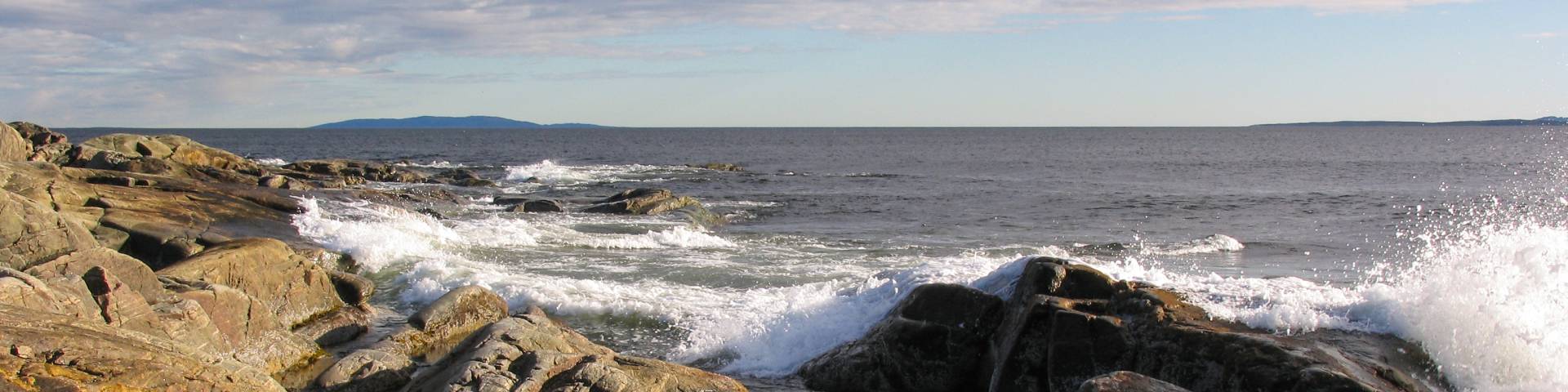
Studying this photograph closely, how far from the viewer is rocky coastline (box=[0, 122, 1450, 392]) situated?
652 centimetres

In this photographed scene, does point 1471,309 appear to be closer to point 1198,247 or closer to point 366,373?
point 366,373

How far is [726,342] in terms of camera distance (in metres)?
11.9

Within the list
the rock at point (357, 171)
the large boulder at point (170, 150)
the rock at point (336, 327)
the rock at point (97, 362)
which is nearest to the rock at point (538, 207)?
the large boulder at point (170, 150)

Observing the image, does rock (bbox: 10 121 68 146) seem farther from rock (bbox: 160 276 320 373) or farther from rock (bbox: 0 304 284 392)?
rock (bbox: 0 304 284 392)

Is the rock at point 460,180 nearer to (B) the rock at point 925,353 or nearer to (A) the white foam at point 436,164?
(A) the white foam at point 436,164

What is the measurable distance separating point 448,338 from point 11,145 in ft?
57.8

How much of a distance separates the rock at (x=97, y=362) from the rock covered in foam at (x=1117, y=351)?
17.4 feet

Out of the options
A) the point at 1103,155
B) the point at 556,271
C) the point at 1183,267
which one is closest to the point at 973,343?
the point at 556,271

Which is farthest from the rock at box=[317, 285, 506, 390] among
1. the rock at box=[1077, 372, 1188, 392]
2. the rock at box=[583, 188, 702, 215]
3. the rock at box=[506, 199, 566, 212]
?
the rock at box=[506, 199, 566, 212]

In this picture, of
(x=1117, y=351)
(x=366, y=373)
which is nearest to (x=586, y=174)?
(x=366, y=373)

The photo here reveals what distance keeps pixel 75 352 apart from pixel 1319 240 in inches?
932

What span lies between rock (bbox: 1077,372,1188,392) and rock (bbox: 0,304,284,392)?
5176mm

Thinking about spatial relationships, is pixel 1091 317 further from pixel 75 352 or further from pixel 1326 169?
pixel 1326 169

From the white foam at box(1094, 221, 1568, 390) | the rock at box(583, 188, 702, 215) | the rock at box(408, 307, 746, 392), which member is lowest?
the rock at box(583, 188, 702, 215)
